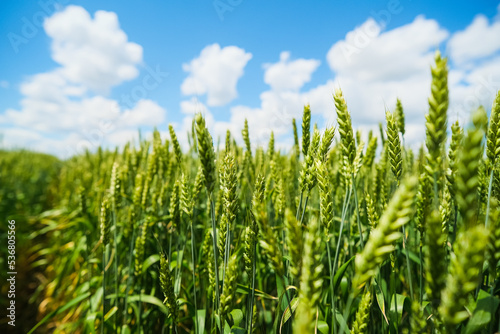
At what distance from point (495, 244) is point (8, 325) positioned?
5.00 meters

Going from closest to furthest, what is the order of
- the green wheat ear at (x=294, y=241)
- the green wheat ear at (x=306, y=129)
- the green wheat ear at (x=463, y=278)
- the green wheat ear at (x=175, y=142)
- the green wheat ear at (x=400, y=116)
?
the green wheat ear at (x=463, y=278) → the green wheat ear at (x=294, y=241) → the green wheat ear at (x=306, y=129) → the green wheat ear at (x=175, y=142) → the green wheat ear at (x=400, y=116)

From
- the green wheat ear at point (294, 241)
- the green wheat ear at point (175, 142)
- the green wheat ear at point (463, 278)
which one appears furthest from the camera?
the green wheat ear at point (175, 142)

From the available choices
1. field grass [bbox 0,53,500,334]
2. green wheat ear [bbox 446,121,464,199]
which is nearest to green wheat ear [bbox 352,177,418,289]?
field grass [bbox 0,53,500,334]

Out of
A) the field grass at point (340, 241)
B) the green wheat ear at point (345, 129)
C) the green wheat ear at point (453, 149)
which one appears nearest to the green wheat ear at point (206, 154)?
the field grass at point (340, 241)

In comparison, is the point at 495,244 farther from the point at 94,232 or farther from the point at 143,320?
the point at 94,232

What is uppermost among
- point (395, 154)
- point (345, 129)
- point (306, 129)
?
point (306, 129)

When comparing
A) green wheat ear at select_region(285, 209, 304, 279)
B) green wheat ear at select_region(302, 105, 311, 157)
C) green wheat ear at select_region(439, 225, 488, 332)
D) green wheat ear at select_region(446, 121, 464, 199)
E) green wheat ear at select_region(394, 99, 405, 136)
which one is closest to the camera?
green wheat ear at select_region(439, 225, 488, 332)

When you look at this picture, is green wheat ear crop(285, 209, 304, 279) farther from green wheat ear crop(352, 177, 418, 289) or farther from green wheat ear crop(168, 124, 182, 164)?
green wheat ear crop(168, 124, 182, 164)

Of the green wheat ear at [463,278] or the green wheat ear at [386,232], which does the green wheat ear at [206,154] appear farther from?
the green wheat ear at [463,278]

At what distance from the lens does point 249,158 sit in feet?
9.16

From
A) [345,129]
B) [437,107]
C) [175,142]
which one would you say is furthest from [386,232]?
[175,142]

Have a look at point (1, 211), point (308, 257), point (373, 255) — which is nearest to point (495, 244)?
point (373, 255)

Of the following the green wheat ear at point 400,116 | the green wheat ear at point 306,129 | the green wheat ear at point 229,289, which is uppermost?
the green wheat ear at point 400,116

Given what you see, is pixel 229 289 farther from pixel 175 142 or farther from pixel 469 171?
pixel 175 142
